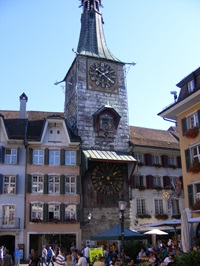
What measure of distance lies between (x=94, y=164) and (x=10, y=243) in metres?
10.5

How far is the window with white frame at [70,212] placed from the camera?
3300 centimetres

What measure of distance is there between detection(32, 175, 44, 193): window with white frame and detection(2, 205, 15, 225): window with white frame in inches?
99.5

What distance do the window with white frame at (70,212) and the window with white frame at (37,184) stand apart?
2868mm

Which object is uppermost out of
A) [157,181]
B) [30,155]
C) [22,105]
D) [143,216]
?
[22,105]

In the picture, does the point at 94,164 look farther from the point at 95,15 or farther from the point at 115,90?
the point at 95,15

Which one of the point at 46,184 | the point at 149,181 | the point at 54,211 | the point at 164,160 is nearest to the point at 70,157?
the point at 46,184

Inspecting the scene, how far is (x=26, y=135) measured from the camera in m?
33.9

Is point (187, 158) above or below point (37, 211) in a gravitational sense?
above

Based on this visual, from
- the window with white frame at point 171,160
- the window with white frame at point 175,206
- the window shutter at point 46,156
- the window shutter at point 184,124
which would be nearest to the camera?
the window shutter at point 184,124

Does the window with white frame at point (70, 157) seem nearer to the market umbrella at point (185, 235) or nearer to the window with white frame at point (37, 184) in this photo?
the window with white frame at point (37, 184)

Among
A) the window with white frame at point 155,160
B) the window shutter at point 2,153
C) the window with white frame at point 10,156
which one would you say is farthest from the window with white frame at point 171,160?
the window shutter at point 2,153

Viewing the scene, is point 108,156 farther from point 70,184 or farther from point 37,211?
point 37,211

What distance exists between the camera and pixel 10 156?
109 feet

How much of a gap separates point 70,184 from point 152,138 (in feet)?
41.2
